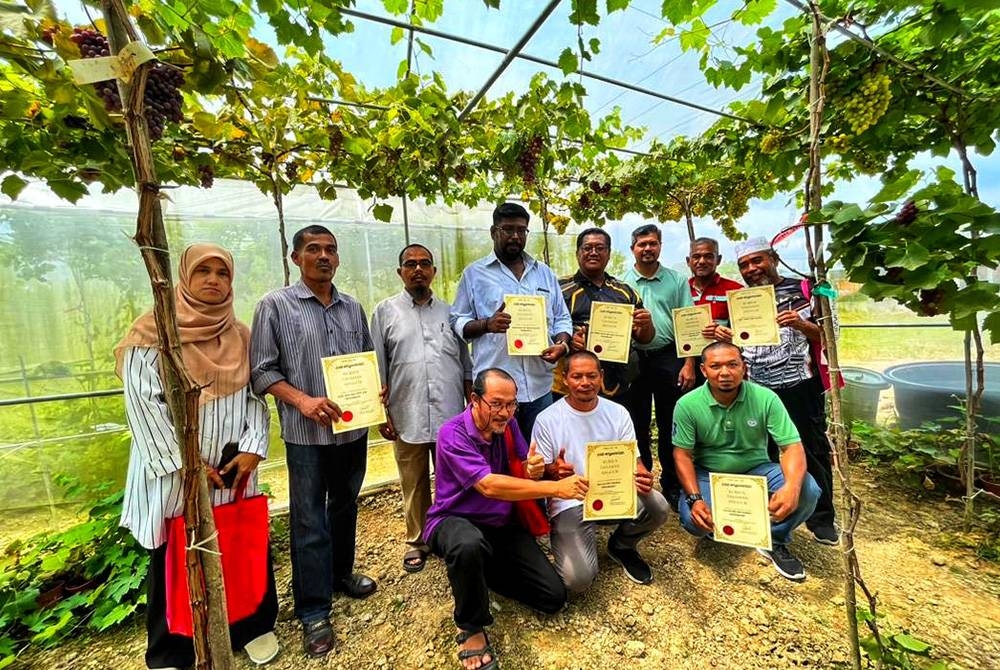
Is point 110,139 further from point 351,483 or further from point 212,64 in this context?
point 351,483

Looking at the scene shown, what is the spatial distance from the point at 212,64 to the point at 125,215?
346 cm

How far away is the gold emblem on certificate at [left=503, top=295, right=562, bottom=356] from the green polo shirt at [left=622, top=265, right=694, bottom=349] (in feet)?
3.90

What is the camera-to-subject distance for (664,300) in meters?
3.39

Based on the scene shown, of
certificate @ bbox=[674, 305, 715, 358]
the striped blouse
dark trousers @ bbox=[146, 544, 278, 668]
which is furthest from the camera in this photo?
certificate @ bbox=[674, 305, 715, 358]

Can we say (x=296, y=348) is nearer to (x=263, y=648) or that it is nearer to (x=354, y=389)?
(x=354, y=389)

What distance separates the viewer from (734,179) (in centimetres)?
485

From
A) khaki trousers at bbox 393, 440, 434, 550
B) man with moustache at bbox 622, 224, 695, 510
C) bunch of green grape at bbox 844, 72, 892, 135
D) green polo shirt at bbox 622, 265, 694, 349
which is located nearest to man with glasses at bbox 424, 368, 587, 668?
A: khaki trousers at bbox 393, 440, 434, 550

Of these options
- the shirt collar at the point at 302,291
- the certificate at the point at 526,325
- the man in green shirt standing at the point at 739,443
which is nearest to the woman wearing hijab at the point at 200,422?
the shirt collar at the point at 302,291

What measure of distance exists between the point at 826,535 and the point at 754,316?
184 cm

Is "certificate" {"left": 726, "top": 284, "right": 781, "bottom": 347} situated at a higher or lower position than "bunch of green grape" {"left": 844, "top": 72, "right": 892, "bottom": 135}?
lower

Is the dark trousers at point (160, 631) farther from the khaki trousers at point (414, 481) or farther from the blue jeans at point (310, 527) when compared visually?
the khaki trousers at point (414, 481)

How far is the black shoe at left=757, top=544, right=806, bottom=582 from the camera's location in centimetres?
260

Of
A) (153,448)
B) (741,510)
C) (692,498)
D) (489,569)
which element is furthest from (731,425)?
(153,448)

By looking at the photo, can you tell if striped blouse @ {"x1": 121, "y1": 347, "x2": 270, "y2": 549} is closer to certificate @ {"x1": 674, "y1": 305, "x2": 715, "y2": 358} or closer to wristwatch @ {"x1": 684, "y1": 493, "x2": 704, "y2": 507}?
wristwatch @ {"x1": 684, "y1": 493, "x2": 704, "y2": 507}
